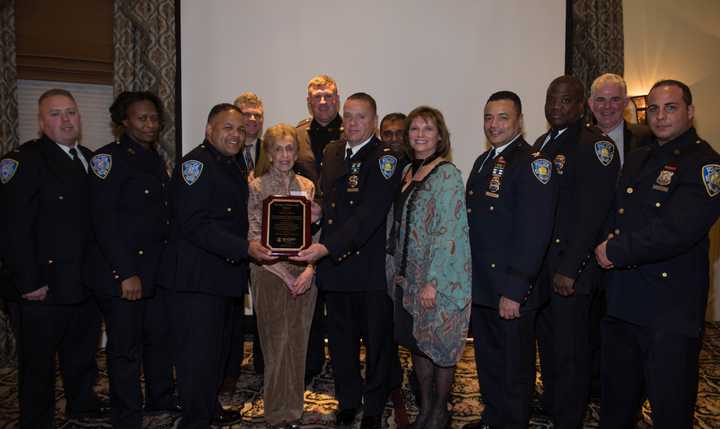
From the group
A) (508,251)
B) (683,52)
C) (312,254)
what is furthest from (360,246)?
(683,52)

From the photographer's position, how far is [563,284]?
2.82 metres

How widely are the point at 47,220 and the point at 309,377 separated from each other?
6.71 feet

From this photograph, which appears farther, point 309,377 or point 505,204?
point 309,377

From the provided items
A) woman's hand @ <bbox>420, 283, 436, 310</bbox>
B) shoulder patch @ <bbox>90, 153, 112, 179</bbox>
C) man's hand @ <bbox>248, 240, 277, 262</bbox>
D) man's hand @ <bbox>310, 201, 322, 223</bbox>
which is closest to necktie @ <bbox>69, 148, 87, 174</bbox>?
shoulder patch @ <bbox>90, 153, 112, 179</bbox>

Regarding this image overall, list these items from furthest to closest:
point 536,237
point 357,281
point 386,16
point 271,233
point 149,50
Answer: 1. point 386,16
2. point 149,50
3. point 357,281
4. point 271,233
5. point 536,237

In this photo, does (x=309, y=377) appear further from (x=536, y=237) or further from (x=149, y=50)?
(x=149, y=50)

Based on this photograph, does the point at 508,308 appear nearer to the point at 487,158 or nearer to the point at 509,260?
the point at 509,260

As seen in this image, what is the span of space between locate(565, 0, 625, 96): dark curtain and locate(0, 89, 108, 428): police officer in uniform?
4.51 m

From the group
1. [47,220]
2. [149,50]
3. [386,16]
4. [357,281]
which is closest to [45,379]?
[47,220]

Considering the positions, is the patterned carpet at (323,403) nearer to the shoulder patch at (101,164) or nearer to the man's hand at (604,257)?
the man's hand at (604,257)

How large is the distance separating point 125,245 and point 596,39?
4.73m

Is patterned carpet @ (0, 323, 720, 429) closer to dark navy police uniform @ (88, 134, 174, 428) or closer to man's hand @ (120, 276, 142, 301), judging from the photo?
dark navy police uniform @ (88, 134, 174, 428)

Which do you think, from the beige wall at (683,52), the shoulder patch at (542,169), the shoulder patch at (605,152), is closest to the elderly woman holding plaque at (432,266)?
the shoulder patch at (542,169)

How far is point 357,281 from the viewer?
117 inches
